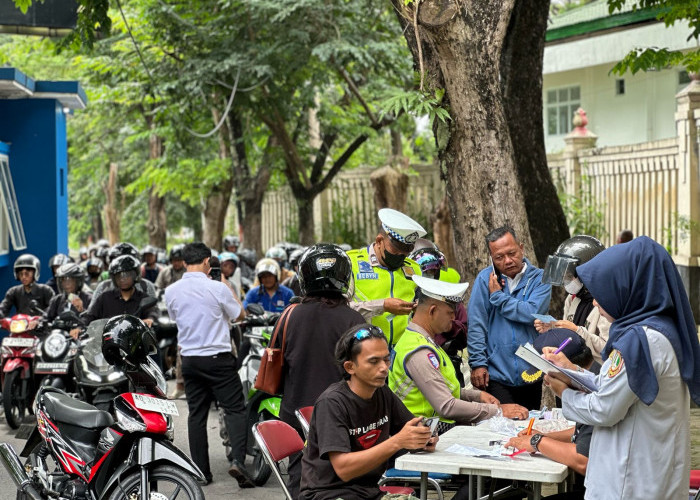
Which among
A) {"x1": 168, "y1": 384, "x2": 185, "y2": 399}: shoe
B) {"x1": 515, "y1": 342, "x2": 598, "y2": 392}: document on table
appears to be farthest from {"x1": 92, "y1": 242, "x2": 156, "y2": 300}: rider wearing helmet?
{"x1": 515, "y1": 342, "x2": 598, "y2": 392}: document on table

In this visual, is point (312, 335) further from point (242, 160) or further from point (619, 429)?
point (242, 160)

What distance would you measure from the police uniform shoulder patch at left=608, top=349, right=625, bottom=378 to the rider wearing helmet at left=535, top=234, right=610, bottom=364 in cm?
178

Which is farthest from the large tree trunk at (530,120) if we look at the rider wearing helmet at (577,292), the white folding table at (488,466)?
the white folding table at (488,466)

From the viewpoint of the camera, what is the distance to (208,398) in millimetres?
8703

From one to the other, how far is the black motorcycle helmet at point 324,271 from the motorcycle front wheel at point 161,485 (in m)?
1.35

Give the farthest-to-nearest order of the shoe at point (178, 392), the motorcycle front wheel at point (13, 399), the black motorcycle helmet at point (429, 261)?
the shoe at point (178, 392) < the motorcycle front wheel at point (13, 399) < the black motorcycle helmet at point (429, 261)

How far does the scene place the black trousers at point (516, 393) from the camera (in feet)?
23.5

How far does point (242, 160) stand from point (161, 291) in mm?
7814

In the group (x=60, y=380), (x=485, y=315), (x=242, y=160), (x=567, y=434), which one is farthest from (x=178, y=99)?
(x=567, y=434)

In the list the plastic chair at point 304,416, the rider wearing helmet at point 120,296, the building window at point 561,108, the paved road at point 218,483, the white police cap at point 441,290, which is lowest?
the paved road at point 218,483

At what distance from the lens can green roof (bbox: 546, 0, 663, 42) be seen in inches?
974

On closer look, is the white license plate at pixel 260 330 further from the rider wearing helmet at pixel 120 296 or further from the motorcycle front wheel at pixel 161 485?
the motorcycle front wheel at pixel 161 485

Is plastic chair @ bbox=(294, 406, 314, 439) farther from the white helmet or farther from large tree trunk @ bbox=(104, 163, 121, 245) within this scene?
large tree trunk @ bbox=(104, 163, 121, 245)

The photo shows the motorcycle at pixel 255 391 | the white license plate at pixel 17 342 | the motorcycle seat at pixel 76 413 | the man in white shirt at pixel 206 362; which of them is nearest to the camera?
the motorcycle seat at pixel 76 413
